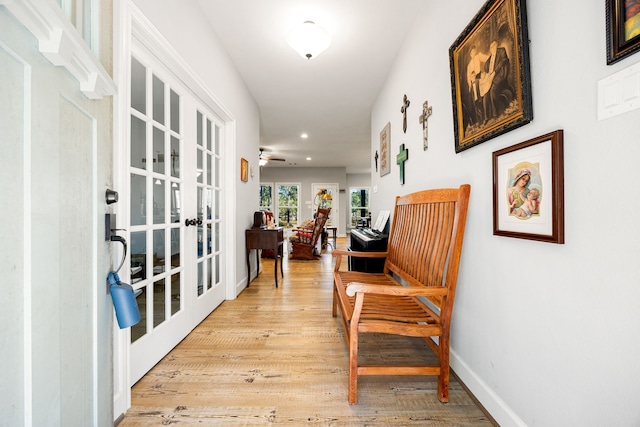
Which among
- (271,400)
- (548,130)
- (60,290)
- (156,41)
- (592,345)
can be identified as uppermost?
(156,41)

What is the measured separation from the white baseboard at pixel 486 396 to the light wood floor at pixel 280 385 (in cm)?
5

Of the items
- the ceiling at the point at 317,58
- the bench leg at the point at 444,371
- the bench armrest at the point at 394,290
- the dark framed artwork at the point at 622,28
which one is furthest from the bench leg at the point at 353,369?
the ceiling at the point at 317,58

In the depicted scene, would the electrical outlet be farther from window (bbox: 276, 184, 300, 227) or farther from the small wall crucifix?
window (bbox: 276, 184, 300, 227)

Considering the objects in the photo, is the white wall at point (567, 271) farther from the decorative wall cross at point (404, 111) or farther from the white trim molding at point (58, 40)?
the white trim molding at point (58, 40)

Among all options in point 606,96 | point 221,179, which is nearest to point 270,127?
point 221,179

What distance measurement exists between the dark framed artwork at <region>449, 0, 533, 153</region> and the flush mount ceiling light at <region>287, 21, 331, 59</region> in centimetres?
112

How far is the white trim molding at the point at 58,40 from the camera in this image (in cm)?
56

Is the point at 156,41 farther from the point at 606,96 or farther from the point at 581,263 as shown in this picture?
the point at 581,263

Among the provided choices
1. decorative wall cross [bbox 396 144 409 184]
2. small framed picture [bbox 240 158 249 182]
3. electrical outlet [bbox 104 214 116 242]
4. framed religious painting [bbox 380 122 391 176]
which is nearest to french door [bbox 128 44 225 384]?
electrical outlet [bbox 104 214 116 242]

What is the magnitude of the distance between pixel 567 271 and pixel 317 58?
2829 millimetres

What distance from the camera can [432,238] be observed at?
1.62m

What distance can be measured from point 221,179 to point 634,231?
113 inches

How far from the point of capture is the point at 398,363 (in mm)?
1728

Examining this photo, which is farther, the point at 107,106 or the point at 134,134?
the point at 134,134
